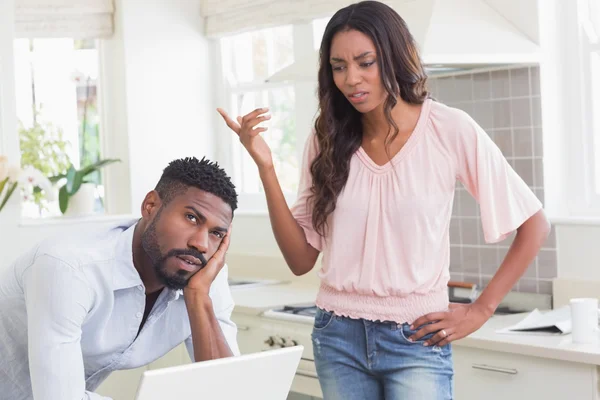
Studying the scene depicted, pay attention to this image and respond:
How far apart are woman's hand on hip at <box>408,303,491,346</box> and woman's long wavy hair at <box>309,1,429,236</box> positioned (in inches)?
12.9

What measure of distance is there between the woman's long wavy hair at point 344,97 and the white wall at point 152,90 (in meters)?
2.54

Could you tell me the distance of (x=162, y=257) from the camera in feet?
5.98

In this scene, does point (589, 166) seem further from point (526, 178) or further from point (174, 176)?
point (174, 176)

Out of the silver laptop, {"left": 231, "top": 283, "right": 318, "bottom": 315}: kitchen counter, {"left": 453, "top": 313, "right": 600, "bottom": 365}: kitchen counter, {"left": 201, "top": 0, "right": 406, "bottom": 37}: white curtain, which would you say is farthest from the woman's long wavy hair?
{"left": 201, "top": 0, "right": 406, "bottom": 37}: white curtain

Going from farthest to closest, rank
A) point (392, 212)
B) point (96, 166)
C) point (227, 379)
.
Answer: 1. point (96, 166)
2. point (392, 212)
3. point (227, 379)

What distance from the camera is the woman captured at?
1917 mm

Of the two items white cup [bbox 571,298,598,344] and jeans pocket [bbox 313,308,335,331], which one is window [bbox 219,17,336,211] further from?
jeans pocket [bbox 313,308,335,331]

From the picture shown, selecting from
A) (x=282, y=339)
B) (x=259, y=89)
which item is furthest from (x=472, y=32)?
(x=259, y=89)

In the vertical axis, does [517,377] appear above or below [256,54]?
below

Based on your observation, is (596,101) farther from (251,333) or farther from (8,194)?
(8,194)

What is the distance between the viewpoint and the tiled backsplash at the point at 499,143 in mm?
3230

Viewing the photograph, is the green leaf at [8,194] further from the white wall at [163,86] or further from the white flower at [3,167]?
the white wall at [163,86]

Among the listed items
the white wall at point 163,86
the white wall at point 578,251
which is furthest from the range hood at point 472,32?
the white wall at point 163,86

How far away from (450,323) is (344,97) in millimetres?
558
